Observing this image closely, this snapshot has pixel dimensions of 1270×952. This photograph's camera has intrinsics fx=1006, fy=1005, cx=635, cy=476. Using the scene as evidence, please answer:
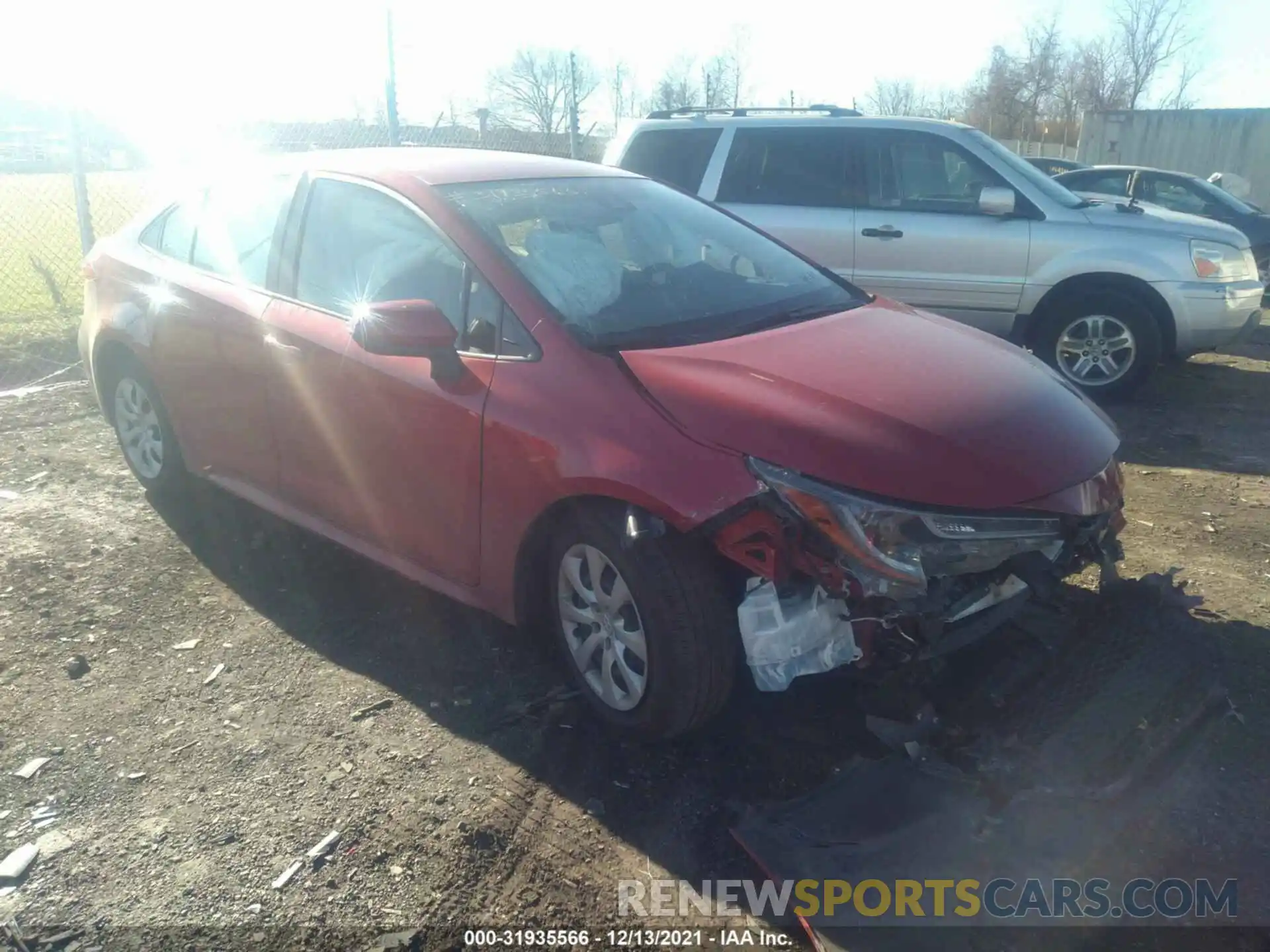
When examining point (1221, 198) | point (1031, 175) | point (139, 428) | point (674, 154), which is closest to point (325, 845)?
point (139, 428)

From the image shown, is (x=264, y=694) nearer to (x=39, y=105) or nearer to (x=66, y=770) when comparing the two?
(x=66, y=770)

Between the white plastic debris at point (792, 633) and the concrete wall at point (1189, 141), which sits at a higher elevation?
the concrete wall at point (1189, 141)

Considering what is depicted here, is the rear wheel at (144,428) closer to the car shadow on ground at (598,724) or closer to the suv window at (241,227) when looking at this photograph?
the suv window at (241,227)

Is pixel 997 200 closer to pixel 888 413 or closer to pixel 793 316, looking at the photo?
pixel 793 316

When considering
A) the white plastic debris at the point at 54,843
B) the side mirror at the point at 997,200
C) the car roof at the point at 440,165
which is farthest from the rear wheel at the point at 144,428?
the side mirror at the point at 997,200

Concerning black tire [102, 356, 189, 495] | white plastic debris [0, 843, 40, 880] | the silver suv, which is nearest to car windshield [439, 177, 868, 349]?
black tire [102, 356, 189, 495]

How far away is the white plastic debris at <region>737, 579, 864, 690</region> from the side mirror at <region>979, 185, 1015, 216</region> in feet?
16.6

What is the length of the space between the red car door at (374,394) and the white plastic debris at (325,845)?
943 millimetres

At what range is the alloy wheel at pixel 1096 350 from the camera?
7.08 meters

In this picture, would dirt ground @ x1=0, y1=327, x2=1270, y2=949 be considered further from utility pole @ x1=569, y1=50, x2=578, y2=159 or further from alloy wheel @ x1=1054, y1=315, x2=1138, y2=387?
utility pole @ x1=569, y1=50, x2=578, y2=159

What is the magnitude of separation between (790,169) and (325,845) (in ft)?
20.7

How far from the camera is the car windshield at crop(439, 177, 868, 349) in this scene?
3336 millimetres

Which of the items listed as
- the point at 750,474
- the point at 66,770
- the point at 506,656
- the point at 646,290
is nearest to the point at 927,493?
the point at 750,474

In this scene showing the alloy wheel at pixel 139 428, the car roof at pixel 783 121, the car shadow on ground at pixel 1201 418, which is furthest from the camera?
the car roof at pixel 783 121
